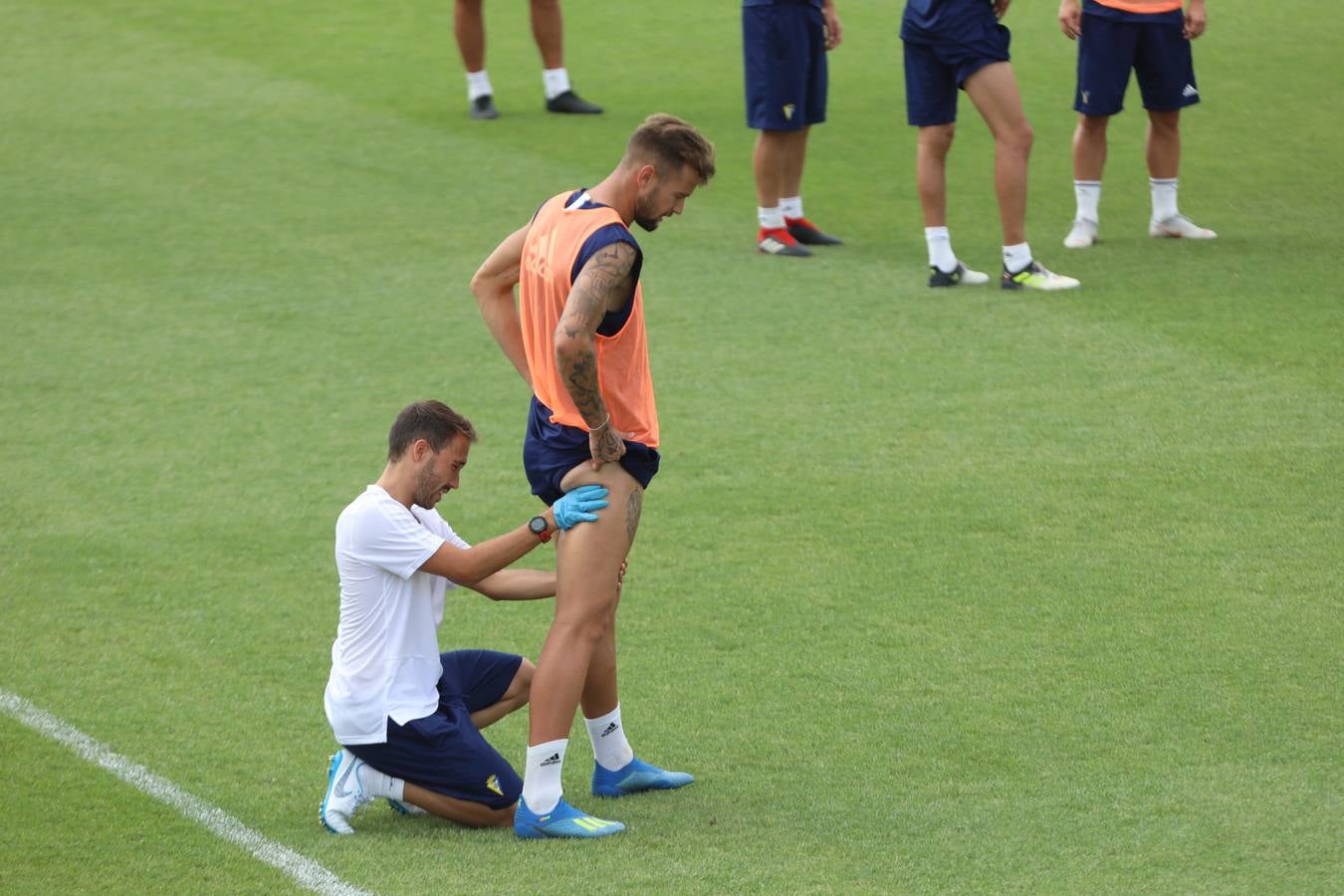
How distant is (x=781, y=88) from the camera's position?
31.4ft

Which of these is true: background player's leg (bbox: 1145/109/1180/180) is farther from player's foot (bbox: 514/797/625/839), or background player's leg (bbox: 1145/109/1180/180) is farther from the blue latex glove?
player's foot (bbox: 514/797/625/839)

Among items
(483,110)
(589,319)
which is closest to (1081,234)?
(483,110)

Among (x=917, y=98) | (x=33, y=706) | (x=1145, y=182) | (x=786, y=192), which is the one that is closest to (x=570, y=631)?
(x=33, y=706)

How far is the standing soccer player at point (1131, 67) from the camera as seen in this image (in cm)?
913

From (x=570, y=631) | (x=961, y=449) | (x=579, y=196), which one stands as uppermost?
(x=579, y=196)

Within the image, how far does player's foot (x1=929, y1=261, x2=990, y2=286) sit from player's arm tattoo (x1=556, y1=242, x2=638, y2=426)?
5234 millimetres

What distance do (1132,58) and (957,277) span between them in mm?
1499

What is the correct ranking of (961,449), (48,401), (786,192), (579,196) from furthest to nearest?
(786,192), (48,401), (961,449), (579,196)

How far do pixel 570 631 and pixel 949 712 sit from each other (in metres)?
1.25

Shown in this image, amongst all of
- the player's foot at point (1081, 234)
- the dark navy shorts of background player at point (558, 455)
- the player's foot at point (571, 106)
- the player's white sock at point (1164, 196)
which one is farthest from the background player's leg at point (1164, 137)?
the dark navy shorts of background player at point (558, 455)

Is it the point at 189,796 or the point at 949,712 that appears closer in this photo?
the point at 189,796

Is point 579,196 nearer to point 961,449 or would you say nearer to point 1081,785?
point 1081,785

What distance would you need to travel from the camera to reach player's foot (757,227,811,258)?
388 inches

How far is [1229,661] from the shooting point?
17.0ft
